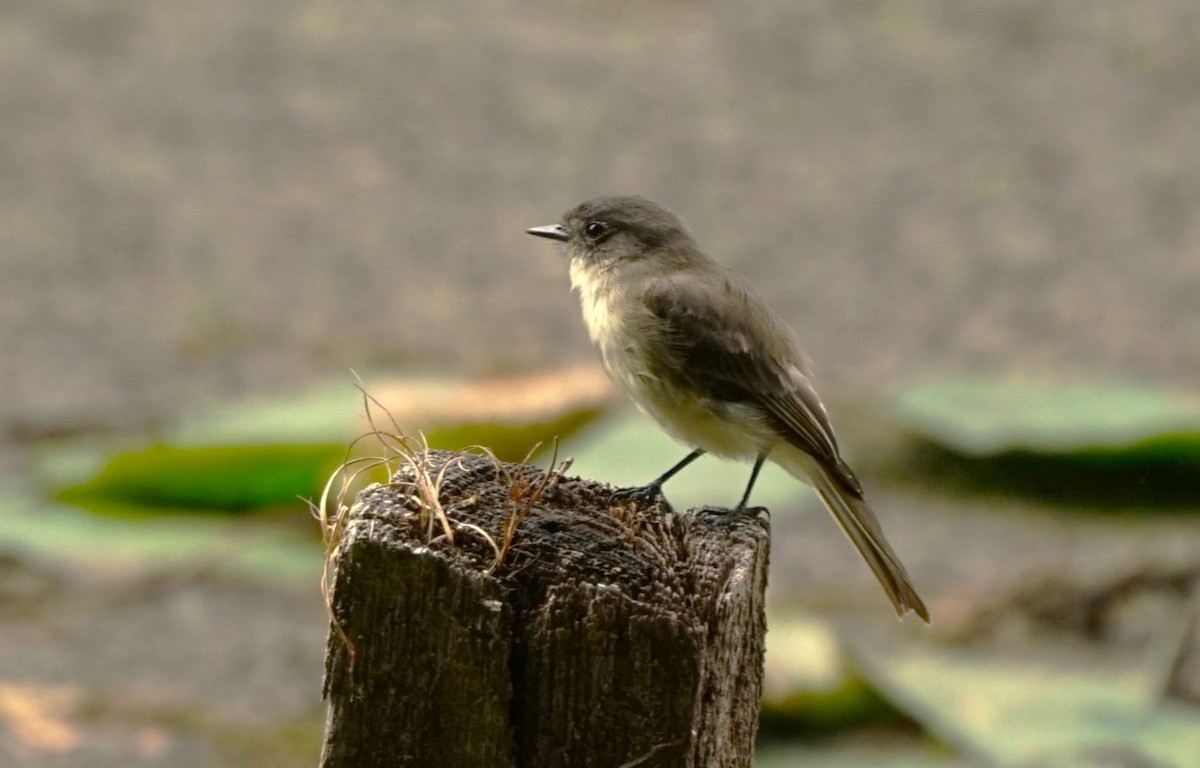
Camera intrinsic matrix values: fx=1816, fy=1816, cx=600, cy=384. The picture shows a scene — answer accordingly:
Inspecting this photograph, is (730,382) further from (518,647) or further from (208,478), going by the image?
(208,478)

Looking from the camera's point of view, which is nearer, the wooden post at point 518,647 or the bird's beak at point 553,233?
the wooden post at point 518,647

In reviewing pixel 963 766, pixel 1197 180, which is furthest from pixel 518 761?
pixel 1197 180

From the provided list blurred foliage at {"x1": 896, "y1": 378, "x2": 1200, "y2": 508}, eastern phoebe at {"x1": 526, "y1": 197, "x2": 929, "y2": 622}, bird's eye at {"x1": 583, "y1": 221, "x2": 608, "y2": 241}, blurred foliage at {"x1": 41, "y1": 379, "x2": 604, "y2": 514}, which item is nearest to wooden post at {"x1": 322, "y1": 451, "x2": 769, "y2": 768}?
eastern phoebe at {"x1": 526, "y1": 197, "x2": 929, "y2": 622}

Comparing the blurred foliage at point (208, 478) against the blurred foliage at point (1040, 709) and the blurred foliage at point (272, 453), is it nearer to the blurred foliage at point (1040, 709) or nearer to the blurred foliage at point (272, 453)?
the blurred foliage at point (272, 453)

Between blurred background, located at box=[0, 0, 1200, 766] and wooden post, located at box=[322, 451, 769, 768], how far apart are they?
219 cm

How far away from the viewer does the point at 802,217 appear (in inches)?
411

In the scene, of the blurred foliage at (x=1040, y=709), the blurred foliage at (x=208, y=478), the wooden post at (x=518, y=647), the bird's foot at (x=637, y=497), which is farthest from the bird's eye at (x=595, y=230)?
the wooden post at (x=518, y=647)

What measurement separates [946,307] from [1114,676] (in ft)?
14.5

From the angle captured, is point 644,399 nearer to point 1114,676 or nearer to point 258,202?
point 1114,676

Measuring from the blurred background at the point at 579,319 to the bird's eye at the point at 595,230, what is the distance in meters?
0.75

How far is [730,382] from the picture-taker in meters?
4.17

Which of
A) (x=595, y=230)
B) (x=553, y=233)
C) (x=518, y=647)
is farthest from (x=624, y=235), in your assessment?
(x=518, y=647)

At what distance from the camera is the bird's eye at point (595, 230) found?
15.8ft

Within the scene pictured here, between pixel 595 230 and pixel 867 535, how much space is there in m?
1.19
